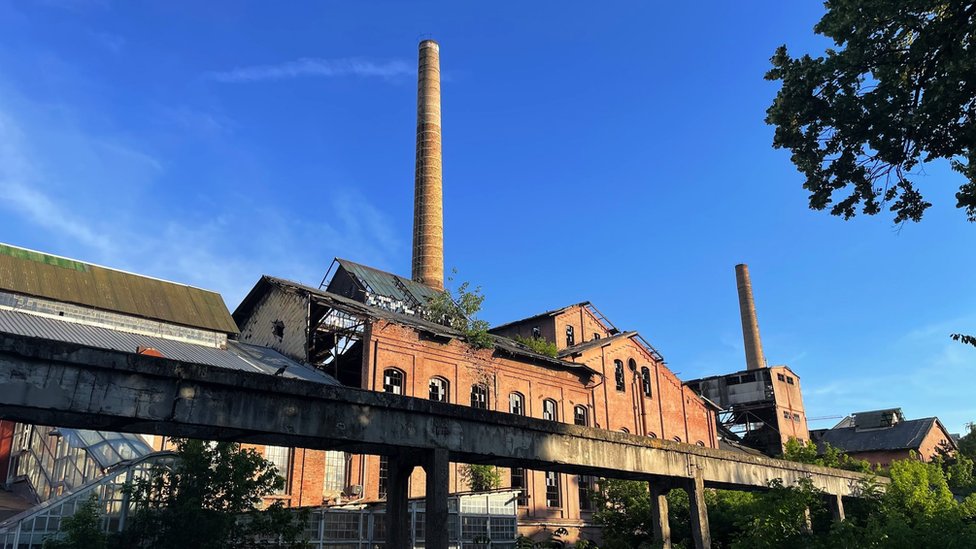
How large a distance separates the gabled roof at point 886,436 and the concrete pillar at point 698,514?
40665 mm

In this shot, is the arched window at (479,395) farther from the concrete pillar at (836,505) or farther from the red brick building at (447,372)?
the concrete pillar at (836,505)

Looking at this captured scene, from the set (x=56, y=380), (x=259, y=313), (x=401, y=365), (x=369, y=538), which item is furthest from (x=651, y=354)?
(x=56, y=380)

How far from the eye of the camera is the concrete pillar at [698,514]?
1557 cm

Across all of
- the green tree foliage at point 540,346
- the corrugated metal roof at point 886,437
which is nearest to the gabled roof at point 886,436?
the corrugated metal roof at point 886,437

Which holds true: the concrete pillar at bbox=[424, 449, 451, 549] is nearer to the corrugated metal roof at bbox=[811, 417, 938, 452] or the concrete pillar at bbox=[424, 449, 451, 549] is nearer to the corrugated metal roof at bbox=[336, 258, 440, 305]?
the corrugated metal roof at bbox=[336, 258, 440, 305]

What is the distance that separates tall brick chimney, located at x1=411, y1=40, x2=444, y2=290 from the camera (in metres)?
40.1

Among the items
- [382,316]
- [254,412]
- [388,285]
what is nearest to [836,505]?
[382,316]

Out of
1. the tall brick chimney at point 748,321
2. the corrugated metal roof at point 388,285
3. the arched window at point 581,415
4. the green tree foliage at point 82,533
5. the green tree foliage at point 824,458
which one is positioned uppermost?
the tall brick chimney at point 748,321

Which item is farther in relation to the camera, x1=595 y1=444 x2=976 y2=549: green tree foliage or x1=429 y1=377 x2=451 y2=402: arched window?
x1=429 y1=377 x2=451 y2=402: arched window

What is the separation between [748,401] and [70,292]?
4183 centimetres

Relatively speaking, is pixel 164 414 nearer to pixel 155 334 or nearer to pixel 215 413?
pixel 215 413

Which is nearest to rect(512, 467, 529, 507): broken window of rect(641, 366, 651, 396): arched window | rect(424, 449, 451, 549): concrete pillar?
rect(641, 366, 651, 396): arched window

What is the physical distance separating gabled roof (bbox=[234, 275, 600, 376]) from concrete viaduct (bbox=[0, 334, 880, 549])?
1291 cm

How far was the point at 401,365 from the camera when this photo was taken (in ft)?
84.5
